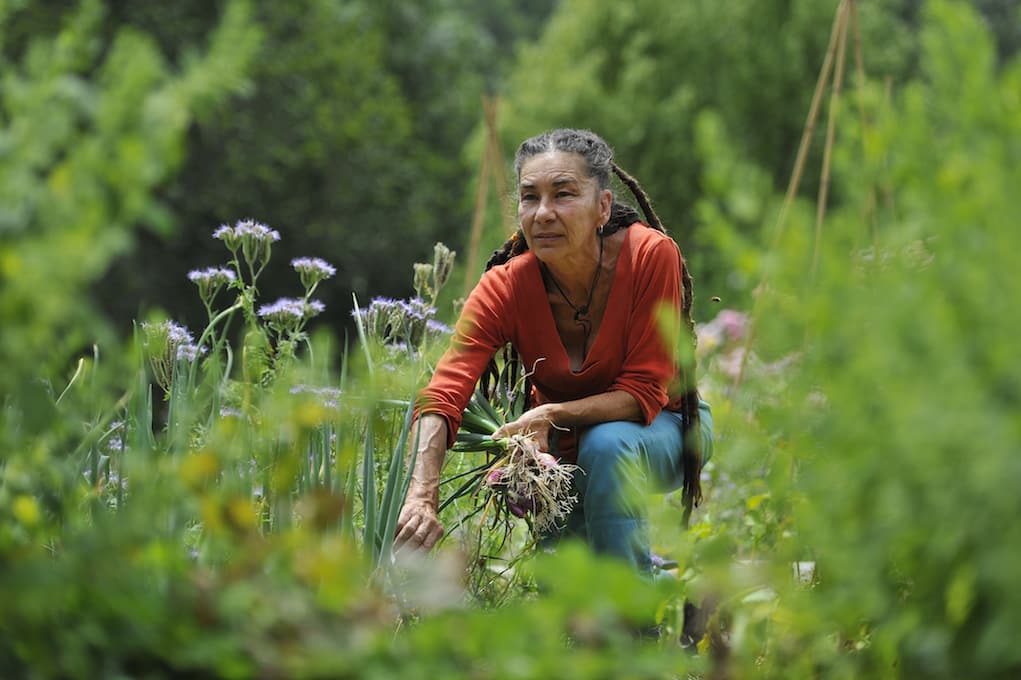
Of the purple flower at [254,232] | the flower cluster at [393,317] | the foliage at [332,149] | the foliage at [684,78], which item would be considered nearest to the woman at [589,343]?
the flower cluster at [393,317]

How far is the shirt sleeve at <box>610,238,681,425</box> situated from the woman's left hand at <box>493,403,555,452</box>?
0.60 ft

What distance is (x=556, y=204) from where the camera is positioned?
2785mm

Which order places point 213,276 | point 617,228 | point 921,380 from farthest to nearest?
point 617,228 < point 213,276 < point 921,380

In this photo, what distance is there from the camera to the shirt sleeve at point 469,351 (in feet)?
8.29

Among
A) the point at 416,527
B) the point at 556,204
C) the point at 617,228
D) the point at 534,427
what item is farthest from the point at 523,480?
the point at 617,228

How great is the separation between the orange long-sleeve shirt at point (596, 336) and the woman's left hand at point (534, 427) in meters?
0.11

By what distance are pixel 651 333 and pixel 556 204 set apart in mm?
381

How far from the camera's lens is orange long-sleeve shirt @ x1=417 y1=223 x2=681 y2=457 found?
268 centimetres

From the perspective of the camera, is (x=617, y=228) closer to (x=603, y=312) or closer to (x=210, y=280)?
(x=603, y=312)

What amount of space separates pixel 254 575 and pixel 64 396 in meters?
1.36

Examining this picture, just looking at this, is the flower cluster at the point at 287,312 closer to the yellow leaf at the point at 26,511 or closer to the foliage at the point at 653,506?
the foliage at the point at 653,506

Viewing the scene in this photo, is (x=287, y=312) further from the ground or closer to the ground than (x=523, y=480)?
further from the ground

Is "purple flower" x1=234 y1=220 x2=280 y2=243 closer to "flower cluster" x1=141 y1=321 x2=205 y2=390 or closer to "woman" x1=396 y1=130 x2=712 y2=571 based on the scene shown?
"flower cluster" x1=141 y1=321 x2=205 y2=390

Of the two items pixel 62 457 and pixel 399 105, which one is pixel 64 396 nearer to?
pixel 62 457
